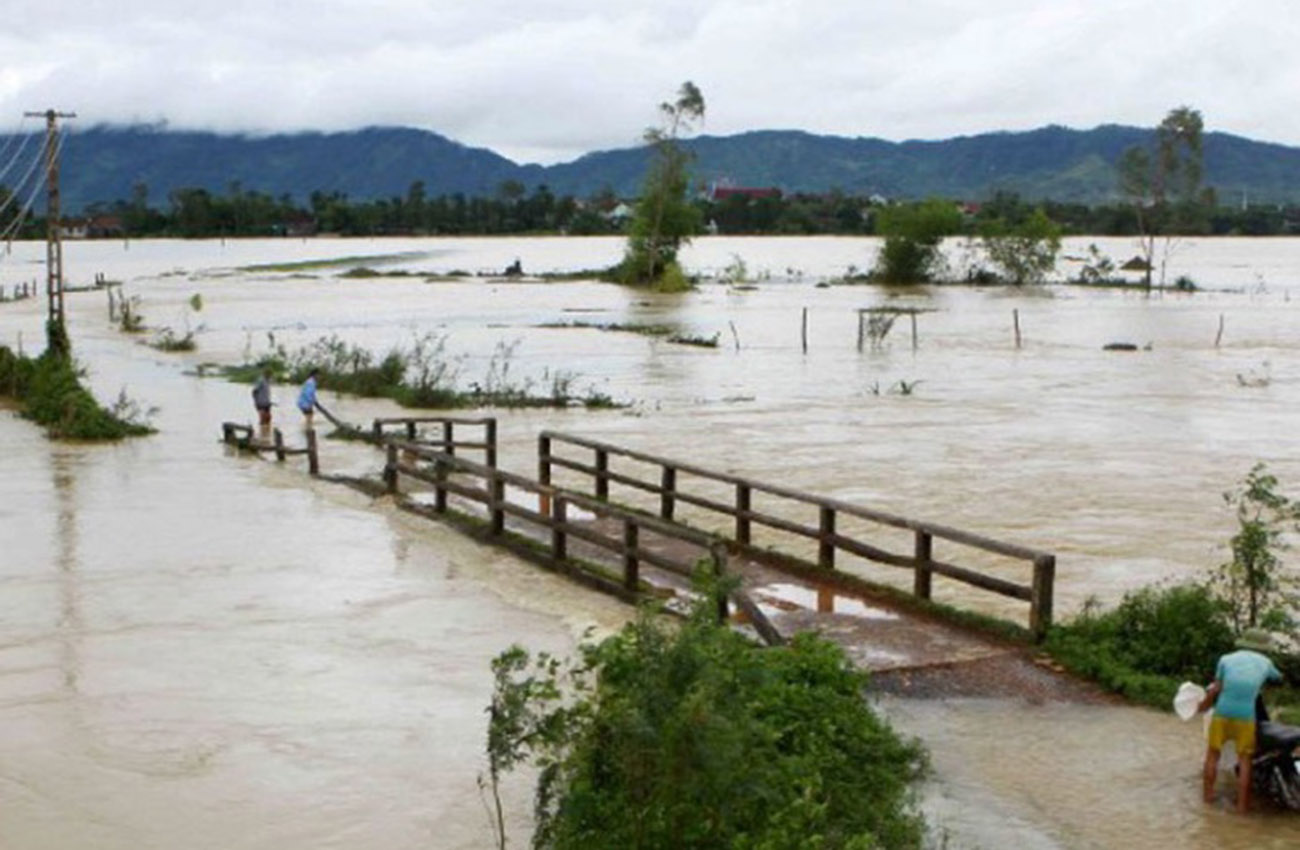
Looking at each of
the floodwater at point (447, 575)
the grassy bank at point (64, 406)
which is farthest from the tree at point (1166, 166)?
the grassy bank at point (64, 406)

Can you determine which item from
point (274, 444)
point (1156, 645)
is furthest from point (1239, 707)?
point (274, 444)

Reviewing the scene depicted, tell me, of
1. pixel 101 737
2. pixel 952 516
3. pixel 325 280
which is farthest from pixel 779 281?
pixel 101 737

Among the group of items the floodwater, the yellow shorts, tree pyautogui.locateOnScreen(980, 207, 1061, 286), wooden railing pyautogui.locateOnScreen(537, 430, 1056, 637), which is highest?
tree pyautogui.locateOnScreen(980, 207, 1061, 286)

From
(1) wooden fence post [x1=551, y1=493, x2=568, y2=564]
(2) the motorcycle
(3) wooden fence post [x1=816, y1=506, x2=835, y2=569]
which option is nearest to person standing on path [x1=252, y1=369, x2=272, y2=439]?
(1) wooden fence post [x1=551, y1=493, x2=568, y2=564]

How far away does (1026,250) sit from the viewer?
102500 millimetres

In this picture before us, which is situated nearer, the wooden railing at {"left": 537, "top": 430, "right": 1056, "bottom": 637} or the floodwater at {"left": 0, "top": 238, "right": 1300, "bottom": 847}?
the floodwater at {"left": 0, "top": 238, "right": 1300, "bottom": 847}

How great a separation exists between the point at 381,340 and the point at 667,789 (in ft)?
168

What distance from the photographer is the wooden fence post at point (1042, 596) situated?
41.6 feet

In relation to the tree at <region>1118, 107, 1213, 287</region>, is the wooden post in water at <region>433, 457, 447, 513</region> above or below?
below

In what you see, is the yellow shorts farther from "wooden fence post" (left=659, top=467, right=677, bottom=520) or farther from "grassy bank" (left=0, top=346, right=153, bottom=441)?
"grassy bank" (left=0, top=346, right=153, bottom=441)

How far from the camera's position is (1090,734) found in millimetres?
10984

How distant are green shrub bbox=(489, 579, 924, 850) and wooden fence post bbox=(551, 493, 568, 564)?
23.0 feet

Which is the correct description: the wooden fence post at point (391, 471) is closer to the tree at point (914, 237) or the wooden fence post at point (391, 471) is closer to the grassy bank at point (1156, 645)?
the grassy bank at point (1156, 645)

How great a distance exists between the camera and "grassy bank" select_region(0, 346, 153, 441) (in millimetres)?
29406
